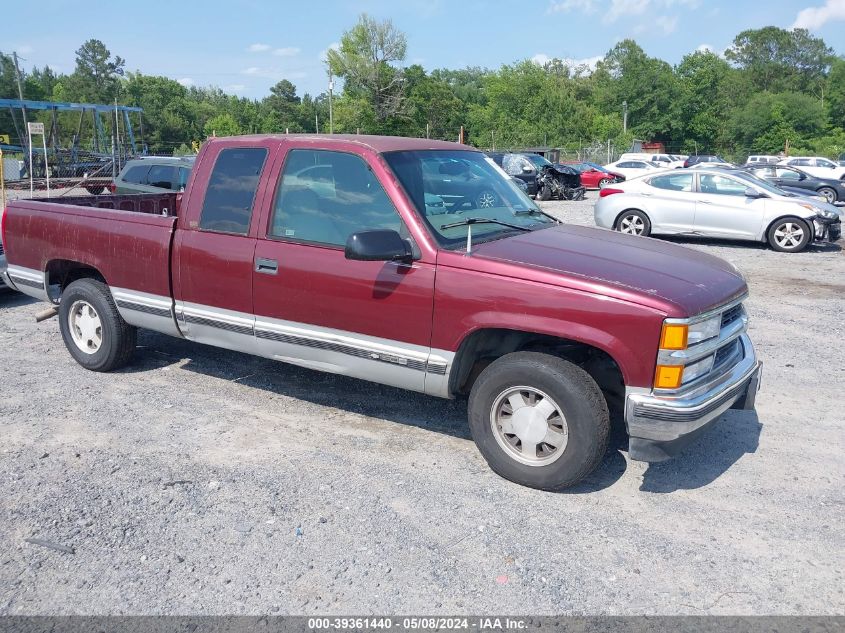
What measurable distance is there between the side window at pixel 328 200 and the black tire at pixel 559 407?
3.62 feet

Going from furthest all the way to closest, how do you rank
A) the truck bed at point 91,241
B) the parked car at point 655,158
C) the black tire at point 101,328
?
1. the parked car at point 655,158
2. the black tire at point 101,328
3. the truck bed at point 91,241

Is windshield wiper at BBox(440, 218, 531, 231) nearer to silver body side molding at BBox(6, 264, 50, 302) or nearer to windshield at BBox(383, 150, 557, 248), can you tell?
windshield at BBox(383, 150, 557, 248)

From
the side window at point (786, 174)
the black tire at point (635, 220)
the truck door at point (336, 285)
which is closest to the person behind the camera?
the truck door at point (336, 285)

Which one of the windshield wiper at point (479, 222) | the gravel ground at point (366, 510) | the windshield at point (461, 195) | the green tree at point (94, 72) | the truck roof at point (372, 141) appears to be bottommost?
the gravel ground at point (366, 510)

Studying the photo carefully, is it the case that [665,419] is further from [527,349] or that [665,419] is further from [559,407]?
[527,349]

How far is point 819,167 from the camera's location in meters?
31.8

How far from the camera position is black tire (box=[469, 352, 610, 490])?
390 cm

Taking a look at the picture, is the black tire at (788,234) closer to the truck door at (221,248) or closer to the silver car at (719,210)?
the silver car at (719,210)

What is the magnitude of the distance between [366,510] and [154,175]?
11061 millimetres

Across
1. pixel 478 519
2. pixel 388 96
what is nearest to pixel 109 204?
pixel 478 519

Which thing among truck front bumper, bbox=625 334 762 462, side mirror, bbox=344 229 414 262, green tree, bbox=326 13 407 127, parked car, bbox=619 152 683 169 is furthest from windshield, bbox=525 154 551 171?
green tree, bbox=326 13 407 127

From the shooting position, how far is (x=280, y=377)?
609cm

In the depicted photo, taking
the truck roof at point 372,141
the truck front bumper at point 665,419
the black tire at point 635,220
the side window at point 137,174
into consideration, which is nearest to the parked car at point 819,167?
the black tire at point 635,220

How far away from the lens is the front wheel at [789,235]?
525 inches
